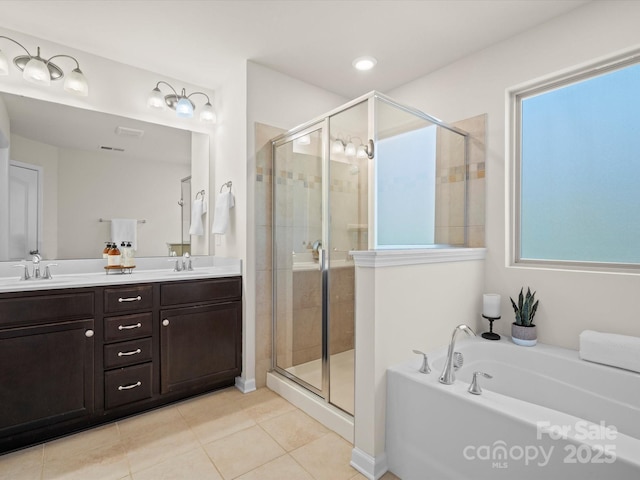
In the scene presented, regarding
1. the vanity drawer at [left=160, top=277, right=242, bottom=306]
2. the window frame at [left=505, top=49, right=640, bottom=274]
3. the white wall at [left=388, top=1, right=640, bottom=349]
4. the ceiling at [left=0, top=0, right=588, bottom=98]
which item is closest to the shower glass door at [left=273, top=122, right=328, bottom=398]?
the vanity drawer at [left=160, top=277, right=242, bottom=306]

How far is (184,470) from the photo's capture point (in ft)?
5.34

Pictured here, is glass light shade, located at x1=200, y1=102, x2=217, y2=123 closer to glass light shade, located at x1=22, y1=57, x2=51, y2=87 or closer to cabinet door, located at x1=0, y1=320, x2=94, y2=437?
glass light shade, located at x1=22, y1=57, x2=51, y2=87

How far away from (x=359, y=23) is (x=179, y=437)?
2787mm

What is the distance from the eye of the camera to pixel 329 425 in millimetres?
1994

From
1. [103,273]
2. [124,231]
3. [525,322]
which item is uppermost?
[124,231]

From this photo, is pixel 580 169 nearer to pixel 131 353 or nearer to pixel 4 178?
pixel 131 353

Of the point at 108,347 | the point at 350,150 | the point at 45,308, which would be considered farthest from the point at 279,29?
the point at 108,347

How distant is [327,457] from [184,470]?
0.72 meters

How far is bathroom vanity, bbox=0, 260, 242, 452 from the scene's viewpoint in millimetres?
1736

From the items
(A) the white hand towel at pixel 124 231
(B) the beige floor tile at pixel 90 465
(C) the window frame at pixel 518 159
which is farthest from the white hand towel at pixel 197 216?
(C) the window frame at pixel 518 159

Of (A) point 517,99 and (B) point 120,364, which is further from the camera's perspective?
(A) point 517,99

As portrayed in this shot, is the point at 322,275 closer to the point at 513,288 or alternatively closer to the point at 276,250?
the point at 276,250

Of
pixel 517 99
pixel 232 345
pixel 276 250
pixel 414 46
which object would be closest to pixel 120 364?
pixel 232 345

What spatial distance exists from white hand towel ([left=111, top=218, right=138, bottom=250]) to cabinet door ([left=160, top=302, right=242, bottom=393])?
0.74 m
